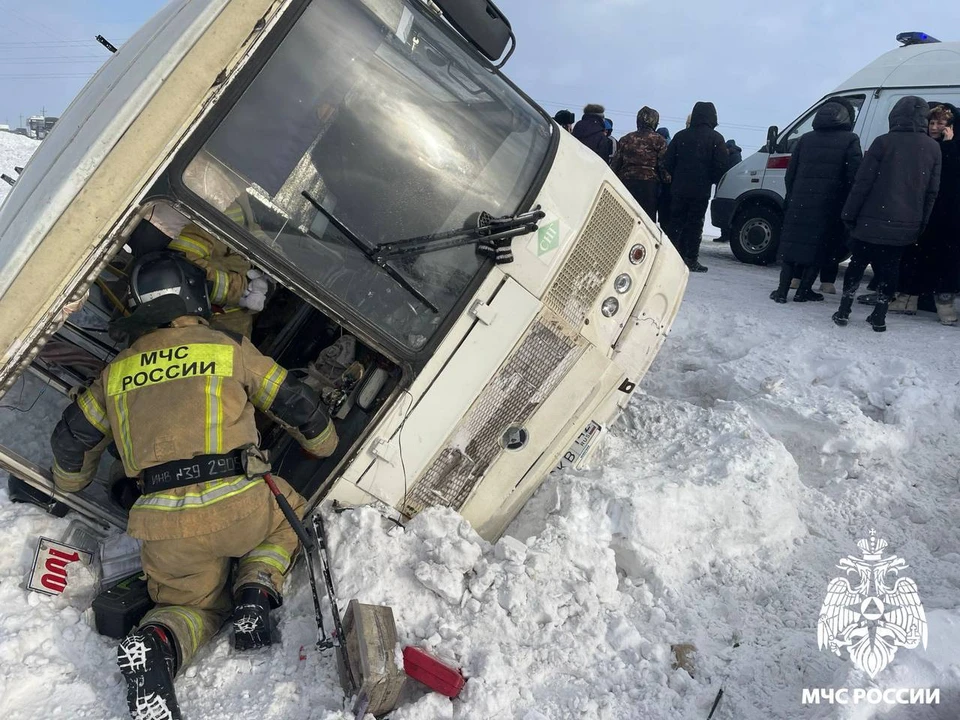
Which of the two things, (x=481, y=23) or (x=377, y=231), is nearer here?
(x=377, y=231)

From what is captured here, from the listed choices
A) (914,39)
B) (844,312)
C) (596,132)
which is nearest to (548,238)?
(844,312)

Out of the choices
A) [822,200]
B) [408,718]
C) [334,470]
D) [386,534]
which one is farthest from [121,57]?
[822,200]

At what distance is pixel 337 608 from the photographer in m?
2.95

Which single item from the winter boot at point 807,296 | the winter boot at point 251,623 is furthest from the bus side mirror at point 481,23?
the winter boot at point 807,296

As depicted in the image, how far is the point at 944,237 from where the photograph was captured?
5926mm

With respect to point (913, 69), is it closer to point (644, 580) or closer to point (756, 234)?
point (756, 234)

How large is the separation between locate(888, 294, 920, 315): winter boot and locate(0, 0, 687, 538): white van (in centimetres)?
339

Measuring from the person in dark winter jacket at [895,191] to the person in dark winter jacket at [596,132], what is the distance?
3.30m

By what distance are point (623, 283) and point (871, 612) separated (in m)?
1.76

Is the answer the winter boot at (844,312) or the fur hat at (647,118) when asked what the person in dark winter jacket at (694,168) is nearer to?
the fur hat at (647,118)

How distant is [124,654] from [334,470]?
3.35 feet

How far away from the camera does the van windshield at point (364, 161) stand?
2.84 m

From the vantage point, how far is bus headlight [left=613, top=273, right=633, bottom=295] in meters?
3.68

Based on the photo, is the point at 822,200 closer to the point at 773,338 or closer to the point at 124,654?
the point at 773,338
